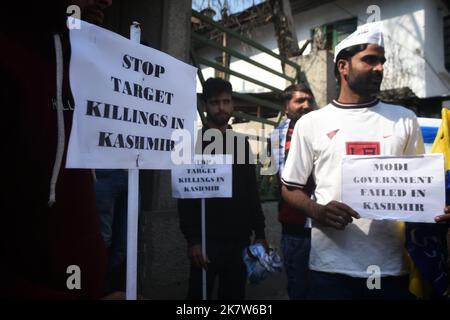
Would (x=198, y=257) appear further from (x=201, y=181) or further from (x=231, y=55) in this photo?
(x=231, y=55)

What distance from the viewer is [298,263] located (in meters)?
3.05

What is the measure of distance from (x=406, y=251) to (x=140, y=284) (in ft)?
8.16

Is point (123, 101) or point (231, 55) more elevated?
point (231, 55)

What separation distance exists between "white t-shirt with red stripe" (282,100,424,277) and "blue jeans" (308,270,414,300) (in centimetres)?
5

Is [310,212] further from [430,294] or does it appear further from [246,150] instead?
[246,150]

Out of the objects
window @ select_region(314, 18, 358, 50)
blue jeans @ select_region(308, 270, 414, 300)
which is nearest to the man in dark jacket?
blue jeans @ select_region(308, 270, 414, 300)

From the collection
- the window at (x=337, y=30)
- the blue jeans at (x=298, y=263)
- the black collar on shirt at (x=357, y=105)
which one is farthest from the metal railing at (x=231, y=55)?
the window at (x=337, y=30)

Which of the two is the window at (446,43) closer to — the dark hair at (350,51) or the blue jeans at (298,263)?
the blue jeans at (298,263)

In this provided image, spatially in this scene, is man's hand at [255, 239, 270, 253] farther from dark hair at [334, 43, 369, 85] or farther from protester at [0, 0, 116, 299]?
protester at [0, 0, 116, 299]

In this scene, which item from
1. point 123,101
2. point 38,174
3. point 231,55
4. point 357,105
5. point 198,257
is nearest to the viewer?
point 38,174

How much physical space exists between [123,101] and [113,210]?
1.81 m

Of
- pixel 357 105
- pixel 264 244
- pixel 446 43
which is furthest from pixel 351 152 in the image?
pixel 446 43
